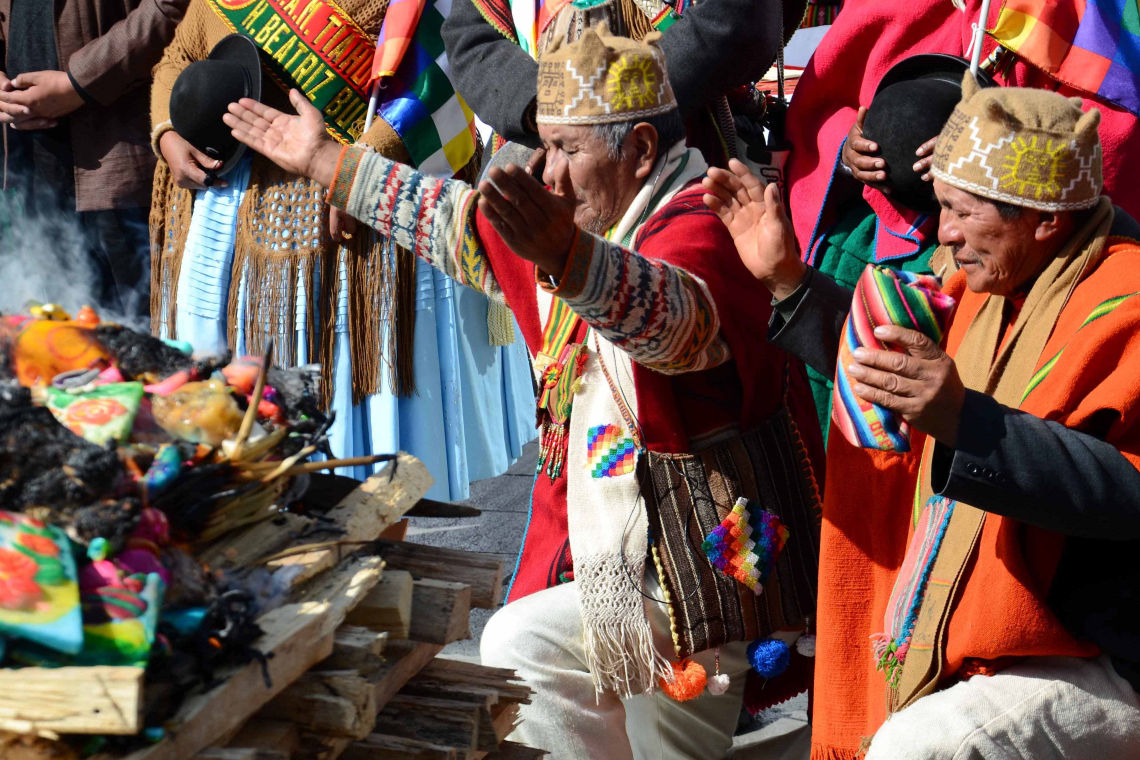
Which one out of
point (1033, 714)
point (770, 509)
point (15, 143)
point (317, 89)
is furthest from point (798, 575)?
point (15, 143)

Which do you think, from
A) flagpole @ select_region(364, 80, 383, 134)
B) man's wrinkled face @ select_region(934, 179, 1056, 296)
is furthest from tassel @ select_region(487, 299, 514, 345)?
man's wrinkled face @ select_region(934, 179, 1056, 296)

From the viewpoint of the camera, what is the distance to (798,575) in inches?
98.3

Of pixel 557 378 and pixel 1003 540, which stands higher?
pixel 557 378

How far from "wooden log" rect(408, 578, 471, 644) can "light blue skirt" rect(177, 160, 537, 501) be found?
213 centimetres

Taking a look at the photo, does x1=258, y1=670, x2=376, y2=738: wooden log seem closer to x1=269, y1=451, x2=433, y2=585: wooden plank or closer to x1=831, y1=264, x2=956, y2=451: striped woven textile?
x1=269, y1=451, x2=433, y2=585: wooden plank

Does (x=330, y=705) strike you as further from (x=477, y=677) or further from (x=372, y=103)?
(x=372, y=103)

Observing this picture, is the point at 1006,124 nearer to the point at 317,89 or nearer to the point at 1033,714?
the point at 1033,714

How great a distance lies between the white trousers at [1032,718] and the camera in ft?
6.35

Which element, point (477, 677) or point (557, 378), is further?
point (557, 378)

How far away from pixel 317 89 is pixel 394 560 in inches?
86.6

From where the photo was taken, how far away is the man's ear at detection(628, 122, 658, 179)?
2.43 m

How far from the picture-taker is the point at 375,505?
1.78m

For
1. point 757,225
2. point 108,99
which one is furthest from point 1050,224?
point 108,99

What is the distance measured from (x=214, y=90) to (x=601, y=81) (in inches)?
61.4
